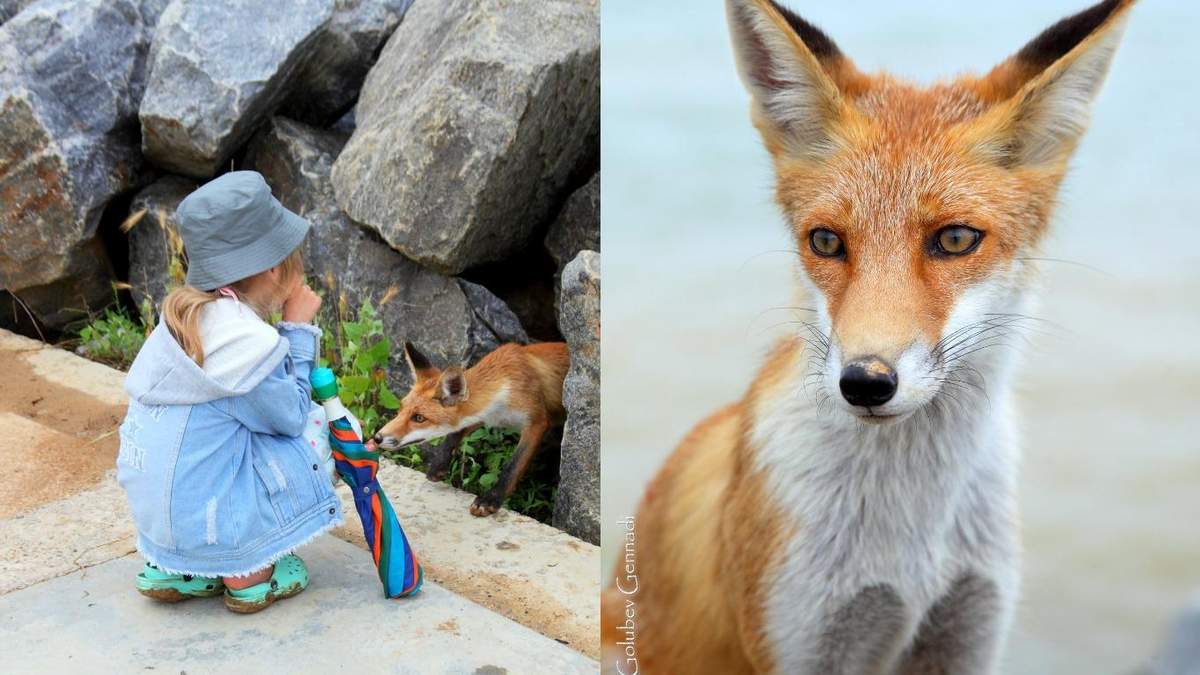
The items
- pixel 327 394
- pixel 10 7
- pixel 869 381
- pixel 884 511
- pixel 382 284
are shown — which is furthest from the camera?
pixel 10 7

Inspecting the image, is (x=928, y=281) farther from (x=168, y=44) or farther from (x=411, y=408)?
(x=168, y=44)

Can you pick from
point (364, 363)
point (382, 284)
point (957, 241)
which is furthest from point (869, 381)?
point (382, 284)

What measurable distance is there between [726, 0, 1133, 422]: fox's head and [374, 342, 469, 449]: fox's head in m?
2.39

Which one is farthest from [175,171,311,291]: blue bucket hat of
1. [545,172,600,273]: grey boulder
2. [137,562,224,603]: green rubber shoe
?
[545,172,600,273]: grey boulder

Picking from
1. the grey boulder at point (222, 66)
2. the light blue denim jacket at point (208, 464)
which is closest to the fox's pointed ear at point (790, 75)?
the light blue denim jacket at point (208, 464)

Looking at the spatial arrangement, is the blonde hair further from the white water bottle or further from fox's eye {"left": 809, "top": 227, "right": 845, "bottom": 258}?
fox's eye {"left": 809, "top": 227, "right": 845, "bottom": 258}

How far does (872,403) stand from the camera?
167cm

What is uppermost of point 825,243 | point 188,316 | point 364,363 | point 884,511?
point 825,243

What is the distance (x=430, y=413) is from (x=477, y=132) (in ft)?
3.37

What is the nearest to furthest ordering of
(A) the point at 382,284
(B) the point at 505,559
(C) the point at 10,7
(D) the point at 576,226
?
(B) the point at 505,559 < (D) the point at 576,226 < (A) the point at 382,284 < (C) the point at 10,7

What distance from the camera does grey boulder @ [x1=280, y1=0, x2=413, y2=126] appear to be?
5148 mm

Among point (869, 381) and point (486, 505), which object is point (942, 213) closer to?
point (869, 381)

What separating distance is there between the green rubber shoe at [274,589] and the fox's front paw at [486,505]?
0.72 meters

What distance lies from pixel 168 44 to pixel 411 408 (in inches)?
87.6
